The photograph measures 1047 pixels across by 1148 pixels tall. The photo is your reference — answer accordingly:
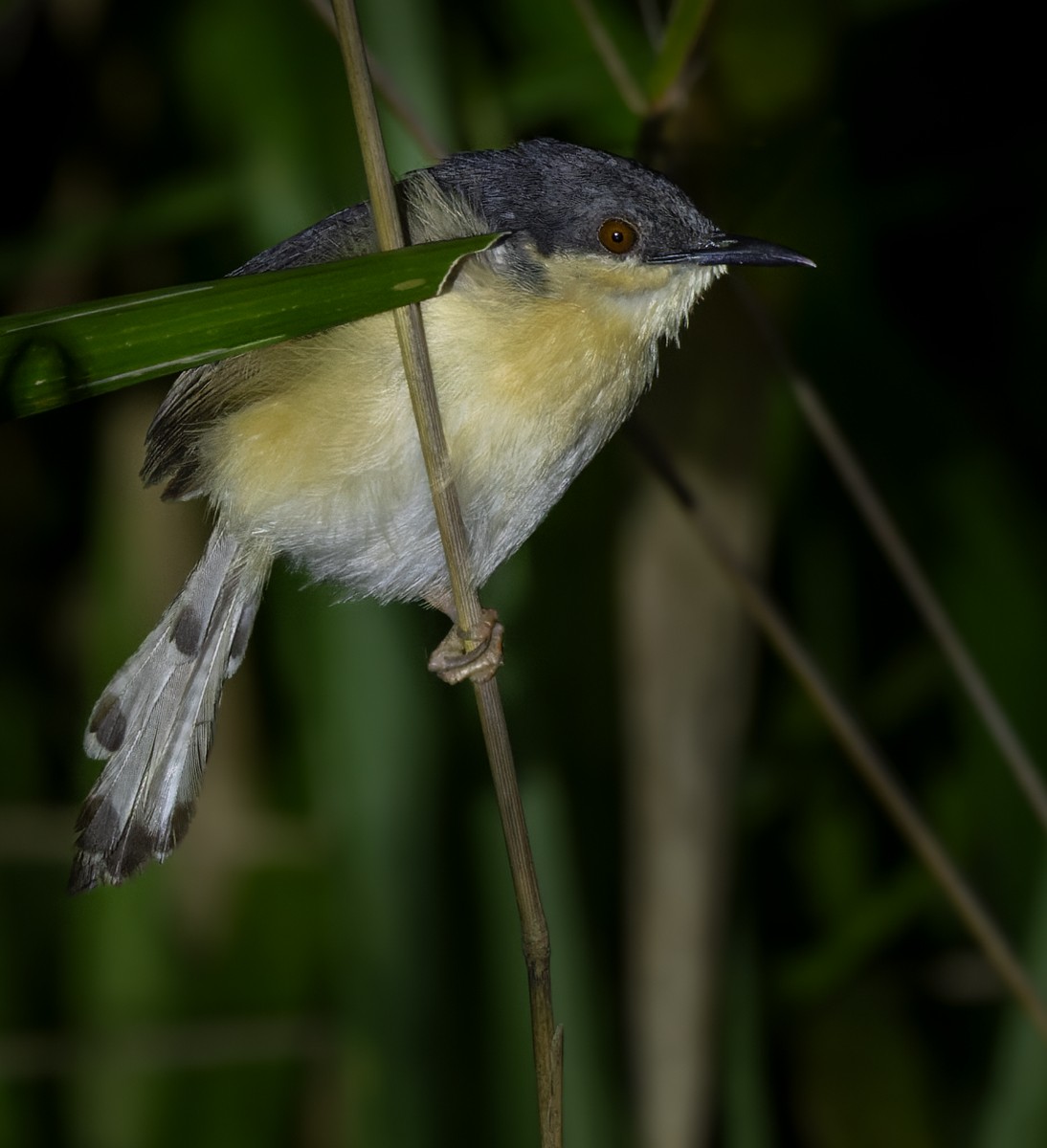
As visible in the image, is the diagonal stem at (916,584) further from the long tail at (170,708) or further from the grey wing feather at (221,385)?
Answer: the long tail at (170,708)

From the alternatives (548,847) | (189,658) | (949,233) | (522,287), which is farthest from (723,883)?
(949,233)

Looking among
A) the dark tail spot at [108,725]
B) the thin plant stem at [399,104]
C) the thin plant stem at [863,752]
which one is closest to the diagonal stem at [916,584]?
the thin plant stem at [863,752]

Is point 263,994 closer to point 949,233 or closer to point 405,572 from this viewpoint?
point 405,572

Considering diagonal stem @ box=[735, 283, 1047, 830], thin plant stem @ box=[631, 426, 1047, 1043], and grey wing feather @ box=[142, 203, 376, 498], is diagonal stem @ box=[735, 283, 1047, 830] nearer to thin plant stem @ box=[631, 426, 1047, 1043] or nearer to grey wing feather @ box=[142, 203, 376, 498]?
thin plant stem @ box=[631, 426, 1047, 1043]

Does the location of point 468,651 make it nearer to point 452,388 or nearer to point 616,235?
point 452,388

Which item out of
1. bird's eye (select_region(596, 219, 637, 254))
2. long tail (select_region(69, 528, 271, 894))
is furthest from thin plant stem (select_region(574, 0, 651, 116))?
long tail (select_region(69, 528, 271, 894))

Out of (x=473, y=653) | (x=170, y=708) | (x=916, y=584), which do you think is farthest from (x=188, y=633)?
(x=916, y=584)
